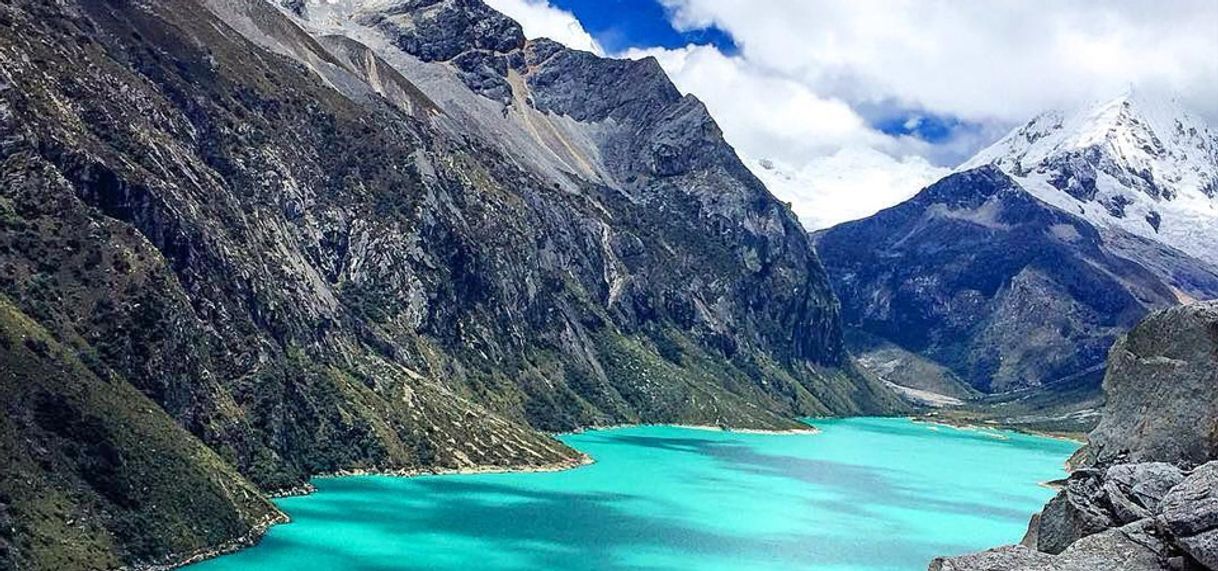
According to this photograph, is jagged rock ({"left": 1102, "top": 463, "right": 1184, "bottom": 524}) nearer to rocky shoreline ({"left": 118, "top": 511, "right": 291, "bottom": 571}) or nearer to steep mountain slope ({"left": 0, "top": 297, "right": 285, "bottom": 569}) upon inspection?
steep mountain slope ({"left": 0, "top": 297, "right": 285, "bottom": 569})

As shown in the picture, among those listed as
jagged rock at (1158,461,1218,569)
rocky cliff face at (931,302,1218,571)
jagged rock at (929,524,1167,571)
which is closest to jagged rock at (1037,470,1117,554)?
rocky cliff face at (931,302,1218,571)

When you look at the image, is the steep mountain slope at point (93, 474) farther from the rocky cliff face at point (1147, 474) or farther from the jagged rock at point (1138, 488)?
the jagged rock at point (1138, 488)

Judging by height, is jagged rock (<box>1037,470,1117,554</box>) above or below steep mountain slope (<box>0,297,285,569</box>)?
above

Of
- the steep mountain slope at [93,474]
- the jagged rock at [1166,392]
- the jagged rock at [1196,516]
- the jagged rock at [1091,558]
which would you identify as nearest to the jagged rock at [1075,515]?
the jagged rock at [1091,558]

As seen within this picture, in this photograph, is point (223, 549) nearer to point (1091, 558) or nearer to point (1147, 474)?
point (1147, 474)

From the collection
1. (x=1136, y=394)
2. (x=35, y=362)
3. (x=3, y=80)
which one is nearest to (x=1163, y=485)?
(x=1136, y=394)

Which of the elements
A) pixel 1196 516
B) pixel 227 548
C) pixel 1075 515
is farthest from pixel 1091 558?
pixel 227 548
